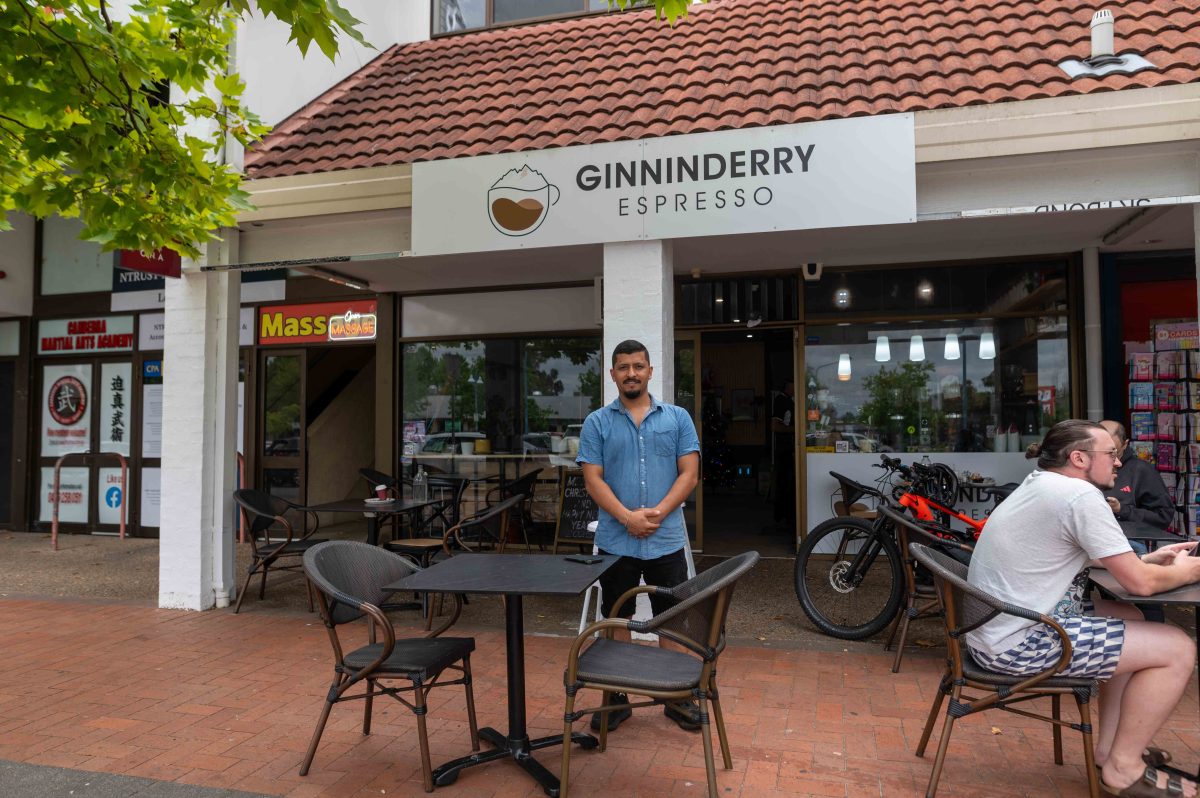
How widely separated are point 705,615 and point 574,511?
5.11 m

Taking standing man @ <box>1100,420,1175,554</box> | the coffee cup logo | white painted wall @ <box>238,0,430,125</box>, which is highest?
white painted wall @ <box>238,0,430,125</box>

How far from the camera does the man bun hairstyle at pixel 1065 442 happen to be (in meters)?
3.03

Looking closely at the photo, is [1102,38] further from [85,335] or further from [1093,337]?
[85,335]

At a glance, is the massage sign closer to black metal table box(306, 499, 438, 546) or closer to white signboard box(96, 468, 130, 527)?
white signboard box(96, 468, 130, 527)

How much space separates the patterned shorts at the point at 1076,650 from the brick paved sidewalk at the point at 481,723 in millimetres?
550

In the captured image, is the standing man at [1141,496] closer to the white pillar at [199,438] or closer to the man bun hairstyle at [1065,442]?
the man bun hairstyle at [1065,442]

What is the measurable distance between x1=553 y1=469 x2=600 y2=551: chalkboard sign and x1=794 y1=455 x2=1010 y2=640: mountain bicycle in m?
2.33

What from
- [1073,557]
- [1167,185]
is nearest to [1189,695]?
[1073,557]

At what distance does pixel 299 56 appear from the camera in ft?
23.9

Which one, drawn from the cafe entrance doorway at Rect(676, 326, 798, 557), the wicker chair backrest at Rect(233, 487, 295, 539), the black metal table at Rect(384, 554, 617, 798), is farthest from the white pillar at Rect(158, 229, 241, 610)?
the cafe entrance doorway at Rect(676, 326, 798, 557)

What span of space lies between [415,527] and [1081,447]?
5.62 meters

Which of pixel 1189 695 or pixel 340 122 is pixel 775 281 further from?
pixel 1189 695

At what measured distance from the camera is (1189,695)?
13.6 feet

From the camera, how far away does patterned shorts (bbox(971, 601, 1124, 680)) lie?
295 centimetres
